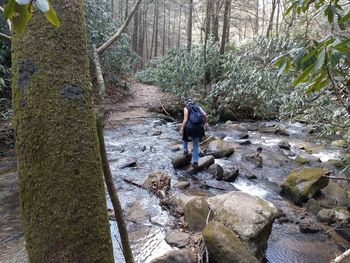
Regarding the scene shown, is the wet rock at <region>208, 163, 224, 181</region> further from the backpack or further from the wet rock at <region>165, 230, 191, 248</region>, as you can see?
the wet rock at <region>165, 230, 191, 248</region>

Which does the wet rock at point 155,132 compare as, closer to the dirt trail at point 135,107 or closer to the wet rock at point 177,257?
the dirt trail at point 135,107

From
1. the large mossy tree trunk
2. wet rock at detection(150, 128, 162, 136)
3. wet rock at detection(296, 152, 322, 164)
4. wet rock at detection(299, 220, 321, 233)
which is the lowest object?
wet rock at detection(299, 220, 321, 233)

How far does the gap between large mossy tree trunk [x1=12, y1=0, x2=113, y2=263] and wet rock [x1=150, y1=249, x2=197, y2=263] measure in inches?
101

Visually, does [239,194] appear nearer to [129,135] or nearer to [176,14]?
[129,135]

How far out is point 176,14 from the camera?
36469 millimetres

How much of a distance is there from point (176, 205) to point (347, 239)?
2503 millimetres

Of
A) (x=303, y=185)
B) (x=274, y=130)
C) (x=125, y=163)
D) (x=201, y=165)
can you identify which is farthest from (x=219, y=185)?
(x=274, y=130)

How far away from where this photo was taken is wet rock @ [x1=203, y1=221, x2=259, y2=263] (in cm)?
335

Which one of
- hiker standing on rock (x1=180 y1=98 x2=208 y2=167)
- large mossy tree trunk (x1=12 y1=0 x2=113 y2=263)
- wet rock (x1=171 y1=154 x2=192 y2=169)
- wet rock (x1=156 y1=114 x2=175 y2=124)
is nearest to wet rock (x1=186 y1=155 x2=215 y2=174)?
hiker standing on rock (x1=180 y1=98 x2=208 y2=167)

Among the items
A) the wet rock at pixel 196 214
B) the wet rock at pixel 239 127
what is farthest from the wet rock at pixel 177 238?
the wet rock at pixel 239 127

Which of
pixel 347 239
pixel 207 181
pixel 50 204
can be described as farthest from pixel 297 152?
pixel 50 204

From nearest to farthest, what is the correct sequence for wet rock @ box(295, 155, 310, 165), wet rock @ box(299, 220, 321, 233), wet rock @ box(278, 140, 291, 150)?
wet rock @ box(299, 220, 321, 233)
wet rock @ box(295, 155, 310, 165)
wet rock @ box(278, 140, 291, 150)

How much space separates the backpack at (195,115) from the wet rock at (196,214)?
2492 mm

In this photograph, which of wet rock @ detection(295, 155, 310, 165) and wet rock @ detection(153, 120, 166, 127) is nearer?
wet rock @ detection(295, 155, 310, 165)
